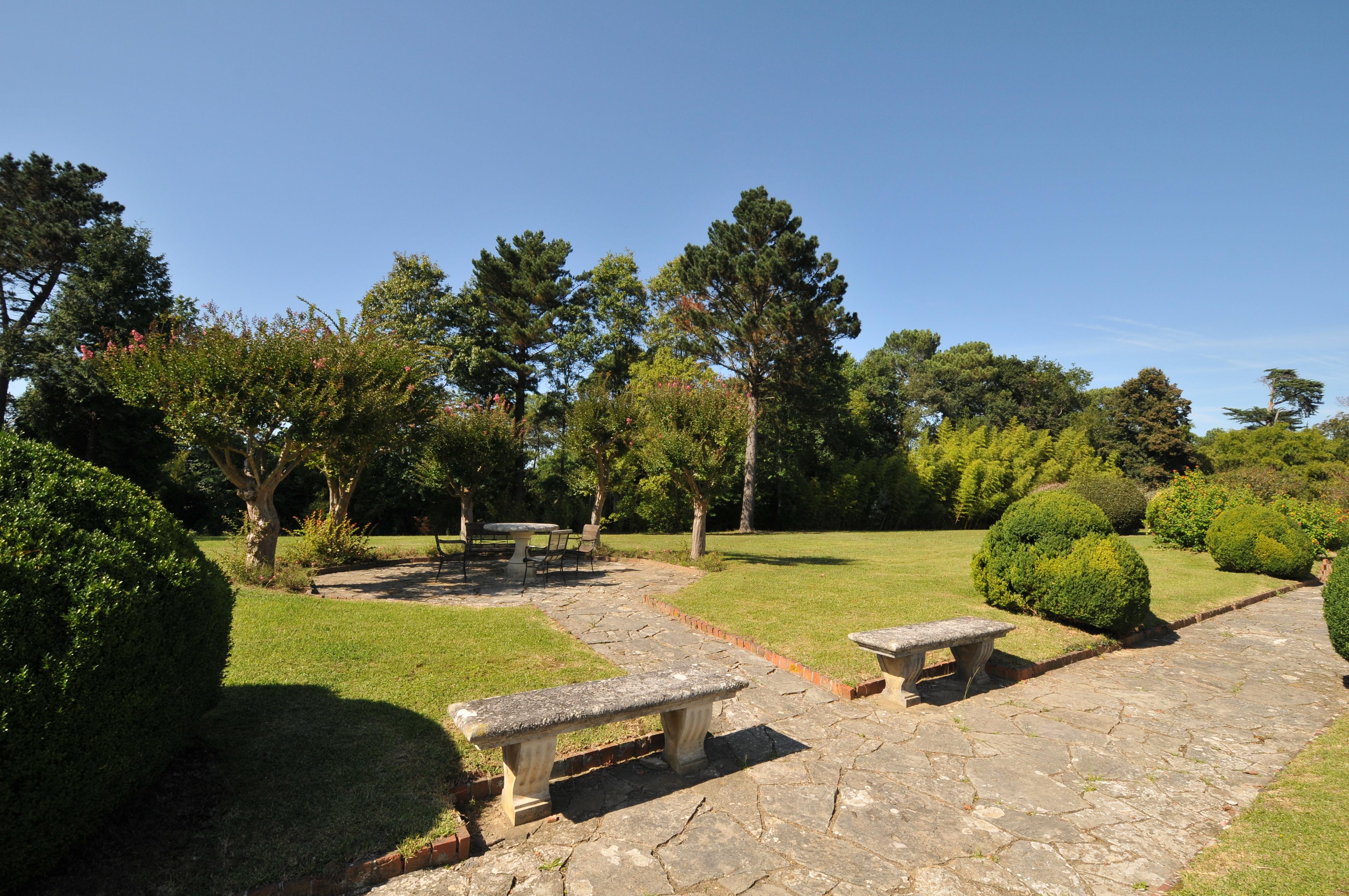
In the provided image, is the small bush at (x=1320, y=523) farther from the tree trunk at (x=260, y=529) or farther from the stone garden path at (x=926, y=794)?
the tree trunk at (x=260, y=529)

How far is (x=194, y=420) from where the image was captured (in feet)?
26.0

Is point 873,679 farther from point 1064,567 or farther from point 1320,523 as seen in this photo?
point 1320,523

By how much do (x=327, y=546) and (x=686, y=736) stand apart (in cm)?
933

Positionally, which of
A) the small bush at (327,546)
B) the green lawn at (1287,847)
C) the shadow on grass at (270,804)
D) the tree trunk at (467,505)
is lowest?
the green lawn at (1287,847)

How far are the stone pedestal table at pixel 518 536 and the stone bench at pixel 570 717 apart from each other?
723 cm

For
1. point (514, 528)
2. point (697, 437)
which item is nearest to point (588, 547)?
point (514, 528)

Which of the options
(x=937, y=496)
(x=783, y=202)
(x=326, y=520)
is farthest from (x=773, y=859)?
(x=937, y=496)

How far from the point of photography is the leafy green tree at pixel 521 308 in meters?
25.8

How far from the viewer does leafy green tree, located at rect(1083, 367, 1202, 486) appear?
32.2m

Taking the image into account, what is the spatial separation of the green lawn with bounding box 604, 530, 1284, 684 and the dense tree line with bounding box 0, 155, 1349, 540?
266 cm

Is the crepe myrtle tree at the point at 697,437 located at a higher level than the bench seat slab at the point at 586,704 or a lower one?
higher

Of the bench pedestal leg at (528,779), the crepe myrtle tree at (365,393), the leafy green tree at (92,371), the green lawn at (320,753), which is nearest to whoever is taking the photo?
the green lawn at (320,753)

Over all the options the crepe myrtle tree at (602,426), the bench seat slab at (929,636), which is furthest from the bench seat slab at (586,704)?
the crepe myrtle tree at (602,426)

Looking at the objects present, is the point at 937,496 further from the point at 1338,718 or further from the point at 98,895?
the point at 98,895
